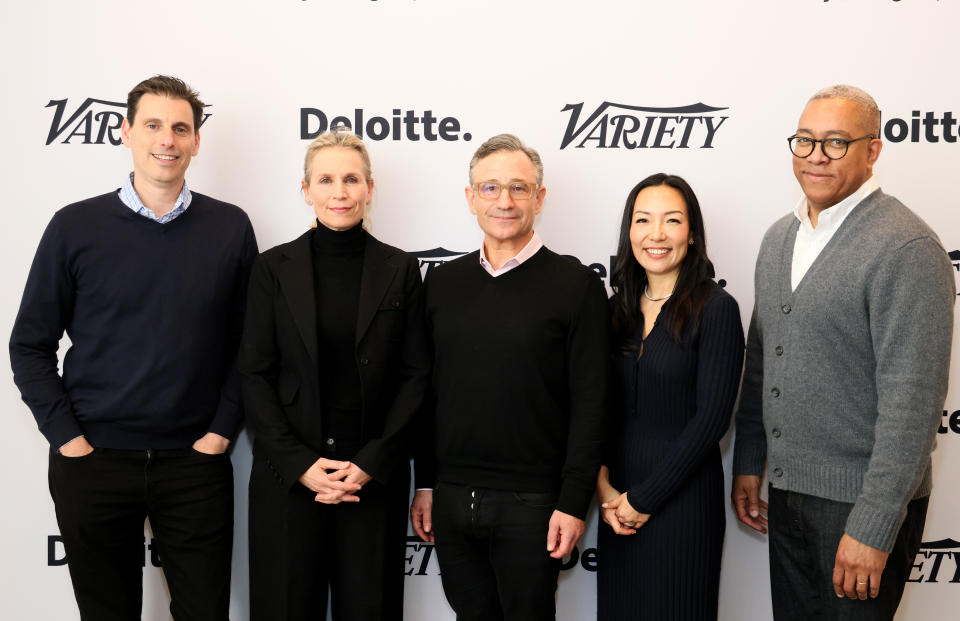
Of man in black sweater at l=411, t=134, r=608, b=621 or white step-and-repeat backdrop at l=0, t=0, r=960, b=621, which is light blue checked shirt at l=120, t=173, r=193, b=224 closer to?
white step-and-repeat backdrop at l=0, t=0, r=960, b=621

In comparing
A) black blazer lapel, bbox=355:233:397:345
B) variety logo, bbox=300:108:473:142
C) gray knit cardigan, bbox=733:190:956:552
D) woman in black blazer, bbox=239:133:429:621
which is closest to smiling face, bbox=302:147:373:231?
woman in black blazer, bbox=239:133:429:621

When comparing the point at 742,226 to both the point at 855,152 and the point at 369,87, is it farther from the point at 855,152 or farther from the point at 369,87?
the point at 369,87

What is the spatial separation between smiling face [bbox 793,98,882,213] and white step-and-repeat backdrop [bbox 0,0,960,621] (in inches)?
29.8

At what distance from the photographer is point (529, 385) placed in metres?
2.02

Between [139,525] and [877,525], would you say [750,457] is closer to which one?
[877,525]

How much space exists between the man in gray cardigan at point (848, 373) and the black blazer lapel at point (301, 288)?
49.7 inches

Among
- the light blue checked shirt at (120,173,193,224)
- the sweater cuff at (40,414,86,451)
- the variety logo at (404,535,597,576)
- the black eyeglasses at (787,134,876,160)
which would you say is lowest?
the variety logo at (404,535,597,576)

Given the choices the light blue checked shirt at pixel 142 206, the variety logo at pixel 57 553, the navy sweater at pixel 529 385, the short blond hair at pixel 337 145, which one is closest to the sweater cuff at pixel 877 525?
the navy sweater at pixel 529 385

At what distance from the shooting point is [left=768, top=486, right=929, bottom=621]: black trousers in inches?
70.9

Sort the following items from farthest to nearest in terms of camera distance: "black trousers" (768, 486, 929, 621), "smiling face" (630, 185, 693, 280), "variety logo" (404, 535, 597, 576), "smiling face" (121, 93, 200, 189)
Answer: "variety logo" (404, 535, 597, 576) < "smiling face" (121, 93, 200, 189) < "smiling face" (630, 185, 693, 280) < "black trousers" (768, 486, 929, 621)

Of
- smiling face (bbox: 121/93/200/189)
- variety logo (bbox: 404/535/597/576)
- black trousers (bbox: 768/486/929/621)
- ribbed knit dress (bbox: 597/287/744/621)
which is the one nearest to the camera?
black trousers (bbox: 768/486/929/621)

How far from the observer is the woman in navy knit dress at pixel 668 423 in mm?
1923

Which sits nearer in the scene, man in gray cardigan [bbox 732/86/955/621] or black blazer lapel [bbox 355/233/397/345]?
man in gray cardigan [bbox 732/86/955/621]

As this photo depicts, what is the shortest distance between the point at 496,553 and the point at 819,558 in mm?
842
